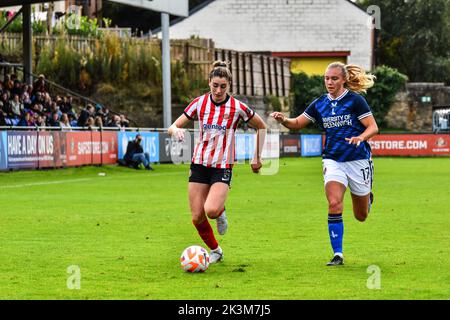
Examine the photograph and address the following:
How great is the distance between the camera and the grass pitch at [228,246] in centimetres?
1059

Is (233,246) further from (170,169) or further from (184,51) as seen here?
(184,51)

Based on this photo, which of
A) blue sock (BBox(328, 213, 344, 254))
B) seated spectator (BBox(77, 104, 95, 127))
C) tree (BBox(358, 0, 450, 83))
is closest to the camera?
blue sock (BBox(328, 213, 344, 254))

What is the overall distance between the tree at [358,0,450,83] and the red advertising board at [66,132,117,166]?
2322 inches

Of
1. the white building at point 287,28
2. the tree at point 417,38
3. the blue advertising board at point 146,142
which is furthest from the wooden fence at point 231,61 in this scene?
the tree at point 417,38

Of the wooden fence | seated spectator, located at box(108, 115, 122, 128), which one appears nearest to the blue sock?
seated spectator, located at box(108, 115, 122, 128)

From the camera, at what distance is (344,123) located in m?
12.7

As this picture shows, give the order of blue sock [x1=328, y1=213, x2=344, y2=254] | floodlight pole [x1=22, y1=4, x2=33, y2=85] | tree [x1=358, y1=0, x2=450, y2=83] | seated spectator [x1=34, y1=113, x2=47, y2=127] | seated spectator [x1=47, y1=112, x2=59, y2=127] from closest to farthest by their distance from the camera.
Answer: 1. blue sock [x1=328, y1=213, x2=344, y2=254]
2. seated spectator [x1=34, y1=113, x2=47, y2=127]
3. seated spectator [x1=47, y1=112, x2=59, y2=127]
4. floodlight pole [x1=22, y1=4, x2=33, y2=85]
5. tree [x1=358, y1=0, x2=450, y2=83]

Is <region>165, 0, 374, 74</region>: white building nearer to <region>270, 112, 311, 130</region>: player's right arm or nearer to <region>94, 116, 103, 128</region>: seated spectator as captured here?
<region>94, 116, 103, 128</region>: seated spectator

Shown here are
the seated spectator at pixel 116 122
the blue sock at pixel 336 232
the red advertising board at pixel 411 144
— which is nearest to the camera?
the blue sock at pixel 336 232

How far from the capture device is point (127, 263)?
41.8 feet

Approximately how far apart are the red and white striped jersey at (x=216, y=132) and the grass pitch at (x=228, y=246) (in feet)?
4.03

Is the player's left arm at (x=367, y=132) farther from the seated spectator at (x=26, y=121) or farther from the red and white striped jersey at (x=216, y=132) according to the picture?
the seated spectator at (x=26, y=121)

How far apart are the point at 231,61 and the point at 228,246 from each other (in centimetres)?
5037

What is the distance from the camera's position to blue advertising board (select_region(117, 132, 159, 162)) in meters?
41.6
